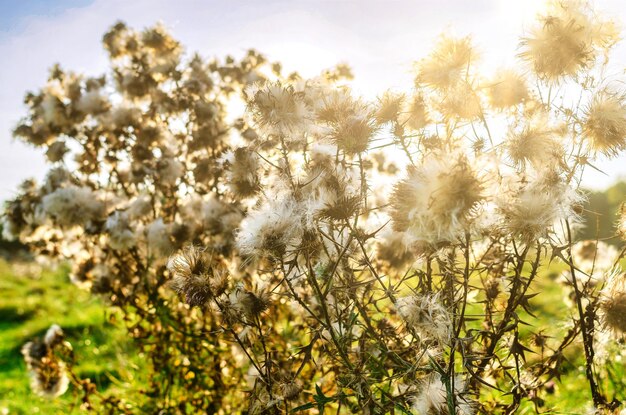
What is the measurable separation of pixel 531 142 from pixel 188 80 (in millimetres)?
3230

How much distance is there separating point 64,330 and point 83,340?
12.2 ft

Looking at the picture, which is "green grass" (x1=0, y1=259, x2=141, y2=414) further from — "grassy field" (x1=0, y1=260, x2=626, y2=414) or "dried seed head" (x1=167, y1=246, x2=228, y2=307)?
"dried seed head" (x1=167, y1=246, x2=228, y2=307)

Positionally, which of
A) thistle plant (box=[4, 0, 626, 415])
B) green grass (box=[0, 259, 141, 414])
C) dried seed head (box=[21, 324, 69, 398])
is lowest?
thistle plant (box=[4, 0, 626, 415])

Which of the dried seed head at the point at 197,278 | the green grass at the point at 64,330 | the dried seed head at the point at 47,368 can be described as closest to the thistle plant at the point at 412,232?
the dried seed head at the point at 197,278

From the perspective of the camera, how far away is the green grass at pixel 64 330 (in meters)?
6.19

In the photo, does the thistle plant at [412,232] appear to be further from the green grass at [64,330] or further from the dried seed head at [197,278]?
the green grass at [64,330]

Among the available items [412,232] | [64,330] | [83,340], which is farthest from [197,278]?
[64,330]

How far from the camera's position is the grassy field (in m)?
4.47

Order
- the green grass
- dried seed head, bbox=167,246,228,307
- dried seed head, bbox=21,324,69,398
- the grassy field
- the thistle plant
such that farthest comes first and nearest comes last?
the green grass
dried seed head, bbox=21,324,69,398
the grassy field
dried seed head, bbox=167,246,228,307
the thistle plant

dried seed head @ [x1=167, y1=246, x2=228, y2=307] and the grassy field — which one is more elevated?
the grassy field

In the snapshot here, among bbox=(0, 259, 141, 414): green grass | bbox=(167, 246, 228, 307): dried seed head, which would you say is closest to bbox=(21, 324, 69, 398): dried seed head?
bbox=(0, 259, 141, 414): green grass

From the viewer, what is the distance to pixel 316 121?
236cm

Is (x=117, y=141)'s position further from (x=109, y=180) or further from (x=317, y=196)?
(x=317, y=196)

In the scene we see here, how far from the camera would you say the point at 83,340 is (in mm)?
8625
